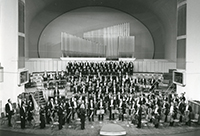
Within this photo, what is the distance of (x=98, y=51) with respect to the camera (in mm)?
17719

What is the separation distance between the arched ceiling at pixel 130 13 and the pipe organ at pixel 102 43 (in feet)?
5.90

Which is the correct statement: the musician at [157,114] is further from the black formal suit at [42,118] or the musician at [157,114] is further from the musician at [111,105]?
the black formal suit at [42,118]

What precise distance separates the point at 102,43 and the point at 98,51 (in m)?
0.94

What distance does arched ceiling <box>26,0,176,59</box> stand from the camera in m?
17.0

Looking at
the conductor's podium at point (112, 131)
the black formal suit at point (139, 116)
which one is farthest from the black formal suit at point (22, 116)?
the black formal suit at point (139, 116)

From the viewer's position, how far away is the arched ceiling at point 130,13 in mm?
17047

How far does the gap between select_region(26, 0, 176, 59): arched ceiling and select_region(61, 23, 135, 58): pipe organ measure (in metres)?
1.80

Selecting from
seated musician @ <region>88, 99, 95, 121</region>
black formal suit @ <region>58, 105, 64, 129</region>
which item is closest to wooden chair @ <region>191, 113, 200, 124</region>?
seated musician @ <region>88, 99, 95, 121</region>

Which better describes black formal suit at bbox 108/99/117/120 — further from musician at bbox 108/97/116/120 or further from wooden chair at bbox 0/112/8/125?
wooden chair at bbox 0/112/8/125

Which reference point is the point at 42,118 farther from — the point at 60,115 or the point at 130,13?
the point at 130,13

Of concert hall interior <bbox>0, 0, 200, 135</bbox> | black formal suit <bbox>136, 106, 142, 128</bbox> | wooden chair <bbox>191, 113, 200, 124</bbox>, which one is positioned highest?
concert hall interior <bbox>0, 0, 200, 135</bbox>

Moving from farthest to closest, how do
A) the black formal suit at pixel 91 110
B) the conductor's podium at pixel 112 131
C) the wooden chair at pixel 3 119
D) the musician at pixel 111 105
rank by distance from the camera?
the musician at pixel 111 105 < the black formal suit at pixel 91 110 < the wooden chair at pixel 3 119 < the conductor's podium at pixel 112 131

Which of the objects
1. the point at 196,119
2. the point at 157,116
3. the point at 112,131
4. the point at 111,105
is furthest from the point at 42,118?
the point at 196,119

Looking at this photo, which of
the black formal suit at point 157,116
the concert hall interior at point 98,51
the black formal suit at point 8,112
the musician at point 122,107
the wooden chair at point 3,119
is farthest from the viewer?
the concert hall interior at point 98,51
